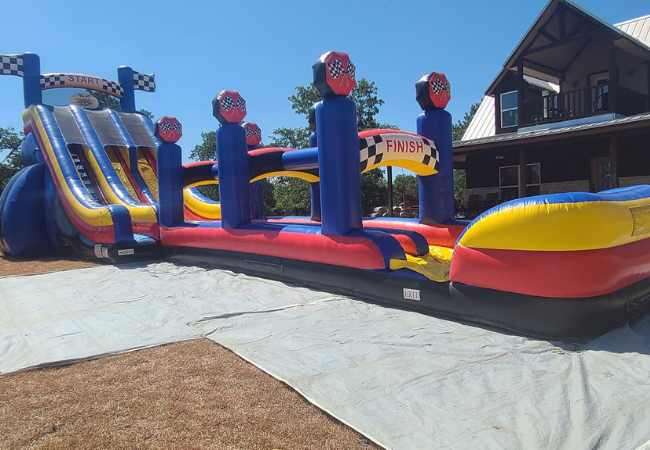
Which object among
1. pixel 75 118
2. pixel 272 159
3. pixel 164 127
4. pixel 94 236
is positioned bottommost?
pixel 94 236

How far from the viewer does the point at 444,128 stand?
607 cm

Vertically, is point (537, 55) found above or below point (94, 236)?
above

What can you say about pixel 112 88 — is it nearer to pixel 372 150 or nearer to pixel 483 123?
pixel 372 150

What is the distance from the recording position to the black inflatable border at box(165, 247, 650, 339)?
3.23 meters

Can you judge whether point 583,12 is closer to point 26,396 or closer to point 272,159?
point 272,159

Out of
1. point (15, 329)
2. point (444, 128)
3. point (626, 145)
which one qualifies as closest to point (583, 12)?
point (626, 145)

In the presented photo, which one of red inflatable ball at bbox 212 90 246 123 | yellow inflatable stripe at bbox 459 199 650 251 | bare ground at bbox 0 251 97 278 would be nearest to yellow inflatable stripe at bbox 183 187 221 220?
bare ground at bbox 0 251 97 278

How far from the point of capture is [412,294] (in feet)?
13.8

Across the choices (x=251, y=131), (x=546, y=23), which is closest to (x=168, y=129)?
(x=251, y=131)

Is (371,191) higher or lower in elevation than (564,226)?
higher

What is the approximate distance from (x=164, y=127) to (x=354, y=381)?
20.3 feet

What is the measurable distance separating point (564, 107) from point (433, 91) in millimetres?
6680

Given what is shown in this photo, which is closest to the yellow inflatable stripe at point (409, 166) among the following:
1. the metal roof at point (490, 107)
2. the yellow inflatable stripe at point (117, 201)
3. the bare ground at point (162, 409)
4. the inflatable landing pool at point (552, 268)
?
the inflatable landing pool at point (552, 268)

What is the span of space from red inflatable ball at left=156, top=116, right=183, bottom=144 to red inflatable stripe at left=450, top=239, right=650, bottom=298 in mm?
5563
